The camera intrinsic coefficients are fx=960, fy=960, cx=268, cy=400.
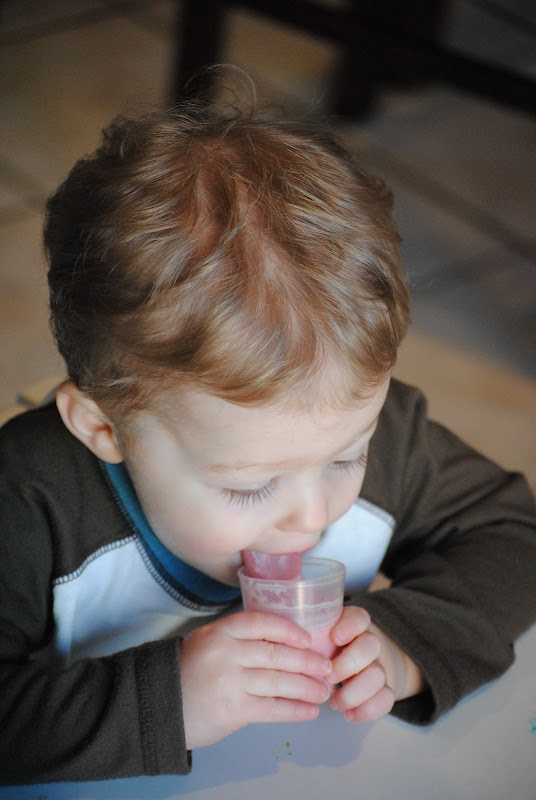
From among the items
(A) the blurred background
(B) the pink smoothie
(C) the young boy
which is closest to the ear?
(C) the young boy

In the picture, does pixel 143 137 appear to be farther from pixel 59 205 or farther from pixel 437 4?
pixel 437 4

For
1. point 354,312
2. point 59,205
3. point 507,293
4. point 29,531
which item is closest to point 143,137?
point 59,205

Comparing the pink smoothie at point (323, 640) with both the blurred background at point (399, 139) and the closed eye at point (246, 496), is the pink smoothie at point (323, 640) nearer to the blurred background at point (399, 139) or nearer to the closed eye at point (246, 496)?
the closed eye at point (246, 496)

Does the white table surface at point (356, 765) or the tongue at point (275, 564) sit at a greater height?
the tongue at point (275, 564)

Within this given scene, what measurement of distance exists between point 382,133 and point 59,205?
7.11 feet

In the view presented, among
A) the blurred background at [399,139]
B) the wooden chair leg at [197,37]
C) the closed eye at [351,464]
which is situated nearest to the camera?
the closed eye at [351,464]

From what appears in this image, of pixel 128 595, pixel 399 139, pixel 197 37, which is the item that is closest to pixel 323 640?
pixel 128 595

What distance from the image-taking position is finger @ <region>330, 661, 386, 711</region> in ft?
2.46

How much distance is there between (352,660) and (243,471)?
18 centimetres

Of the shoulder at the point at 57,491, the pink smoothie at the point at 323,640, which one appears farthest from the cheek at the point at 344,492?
the shoulder at the point at 57,491

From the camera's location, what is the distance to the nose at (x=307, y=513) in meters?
0.77

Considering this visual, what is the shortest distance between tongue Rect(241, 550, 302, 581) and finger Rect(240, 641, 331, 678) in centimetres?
9

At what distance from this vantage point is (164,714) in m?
0.72

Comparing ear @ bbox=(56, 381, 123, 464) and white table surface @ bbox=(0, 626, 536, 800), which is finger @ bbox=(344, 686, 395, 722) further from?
ear @ bbox=(56, 381, 123, 464)
